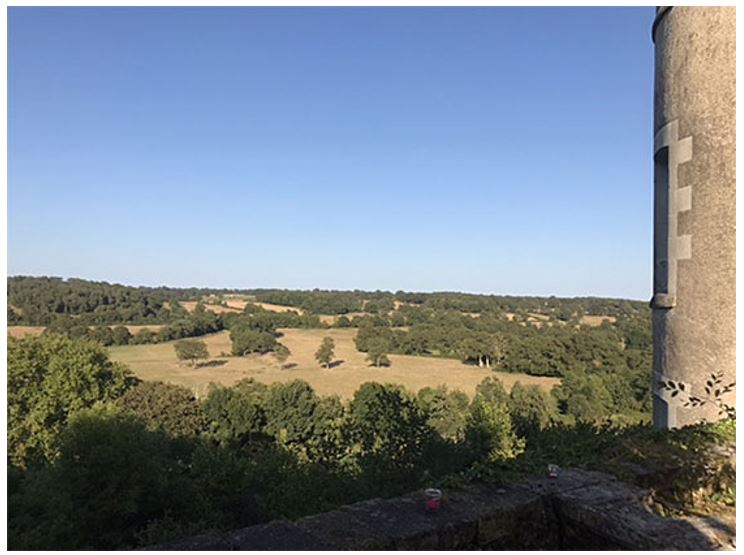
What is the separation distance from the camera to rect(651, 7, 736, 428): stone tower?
4699mm

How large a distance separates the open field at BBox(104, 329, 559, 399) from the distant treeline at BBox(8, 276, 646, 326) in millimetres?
7066

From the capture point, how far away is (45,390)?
74.7 feet

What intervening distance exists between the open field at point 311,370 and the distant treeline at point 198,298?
7066 mm

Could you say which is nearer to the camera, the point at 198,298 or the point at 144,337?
the point at 144,337

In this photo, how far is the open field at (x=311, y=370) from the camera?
51.9 metres

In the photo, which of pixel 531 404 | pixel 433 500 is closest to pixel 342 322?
pixel 531 404

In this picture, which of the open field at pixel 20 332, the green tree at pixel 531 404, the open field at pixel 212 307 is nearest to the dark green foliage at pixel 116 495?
the open field at pixel 20 332

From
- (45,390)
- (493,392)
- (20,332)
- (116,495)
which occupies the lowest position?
(493,392)

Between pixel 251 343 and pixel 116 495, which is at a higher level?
pixel 116 495

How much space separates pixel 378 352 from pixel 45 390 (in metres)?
46.7

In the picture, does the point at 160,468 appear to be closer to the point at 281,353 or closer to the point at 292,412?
the point at 292,412

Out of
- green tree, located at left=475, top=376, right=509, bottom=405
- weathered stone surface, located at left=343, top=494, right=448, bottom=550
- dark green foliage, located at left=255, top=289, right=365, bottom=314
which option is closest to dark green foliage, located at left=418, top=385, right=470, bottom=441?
green tree, located at left=475, top=376, right=509, bottom=405

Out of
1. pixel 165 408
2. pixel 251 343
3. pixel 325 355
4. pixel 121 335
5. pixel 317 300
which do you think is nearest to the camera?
pixel 165 408

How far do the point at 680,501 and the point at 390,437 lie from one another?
1018cm
